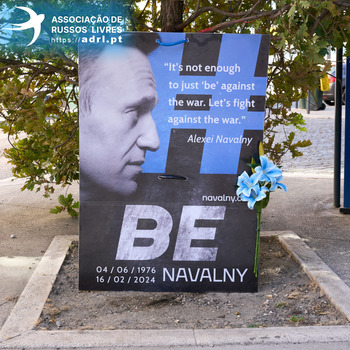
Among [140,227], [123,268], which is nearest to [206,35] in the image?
[140,227]

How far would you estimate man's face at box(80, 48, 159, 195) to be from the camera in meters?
4.40

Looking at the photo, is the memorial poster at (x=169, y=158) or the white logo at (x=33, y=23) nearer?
the memorial poster at (x=169, y=158)

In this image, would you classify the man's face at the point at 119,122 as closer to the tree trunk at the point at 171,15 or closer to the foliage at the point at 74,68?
the foliage at the point at 74,68

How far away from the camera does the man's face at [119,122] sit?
4398 millimetres

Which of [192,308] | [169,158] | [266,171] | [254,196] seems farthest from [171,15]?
[192,308]

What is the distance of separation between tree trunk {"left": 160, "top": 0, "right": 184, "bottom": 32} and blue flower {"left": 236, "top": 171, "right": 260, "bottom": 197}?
1.69 meters

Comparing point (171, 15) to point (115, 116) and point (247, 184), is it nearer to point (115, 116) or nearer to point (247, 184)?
point (115, 116)

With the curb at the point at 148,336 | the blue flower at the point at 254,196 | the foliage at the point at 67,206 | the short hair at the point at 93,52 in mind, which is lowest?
the curb at the point at 148,336

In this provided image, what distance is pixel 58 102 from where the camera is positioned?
19.7 ft

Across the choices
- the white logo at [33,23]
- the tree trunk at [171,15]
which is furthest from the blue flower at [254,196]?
the white logo at [33,23]

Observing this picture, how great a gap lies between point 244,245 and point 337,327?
97 cm

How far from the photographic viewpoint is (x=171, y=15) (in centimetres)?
539

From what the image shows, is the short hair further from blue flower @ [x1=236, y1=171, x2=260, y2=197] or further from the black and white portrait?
blue flower @ [x1=236, y1=171, x2=260, y2=197]

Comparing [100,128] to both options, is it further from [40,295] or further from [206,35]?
[40,295]
